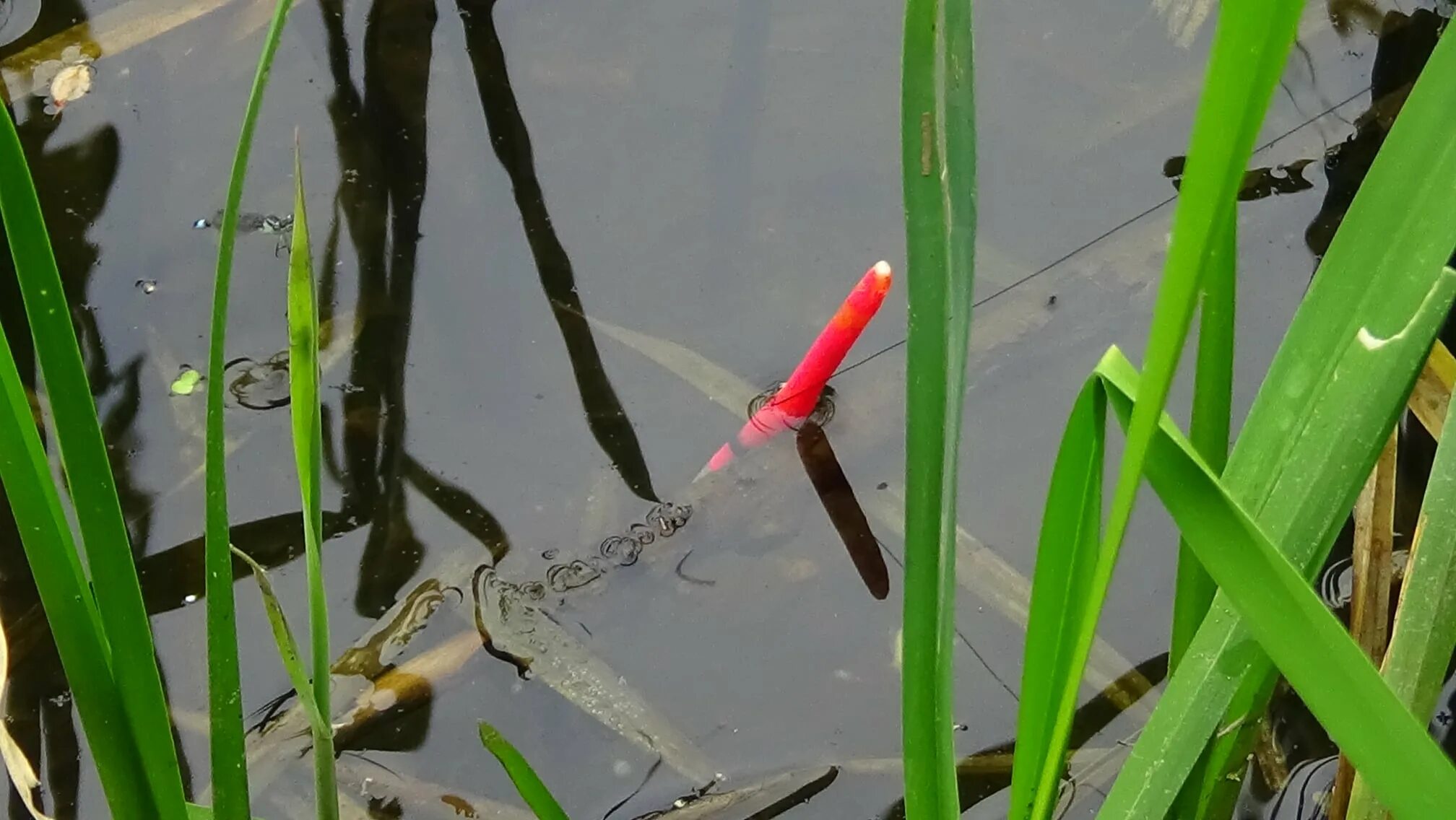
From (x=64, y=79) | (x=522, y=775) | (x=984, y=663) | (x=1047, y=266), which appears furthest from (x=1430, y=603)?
(x=64, y=79)

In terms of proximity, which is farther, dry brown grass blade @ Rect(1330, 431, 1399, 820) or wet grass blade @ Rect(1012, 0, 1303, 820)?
dry brown grass blade @ Rect(1330, 431, 1399, 820)

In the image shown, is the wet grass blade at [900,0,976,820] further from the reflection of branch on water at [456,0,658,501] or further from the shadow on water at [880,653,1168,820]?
the reflection of branch on water at [456,0,658,501]

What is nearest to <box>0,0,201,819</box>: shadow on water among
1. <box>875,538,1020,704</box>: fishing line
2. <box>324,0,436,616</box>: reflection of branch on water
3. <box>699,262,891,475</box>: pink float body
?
<box>324,0,436,616</box>: reflection of branch on water

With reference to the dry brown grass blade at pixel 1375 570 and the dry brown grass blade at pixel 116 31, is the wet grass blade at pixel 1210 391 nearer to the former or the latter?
the dry brown grass blade at pixel 1375 570

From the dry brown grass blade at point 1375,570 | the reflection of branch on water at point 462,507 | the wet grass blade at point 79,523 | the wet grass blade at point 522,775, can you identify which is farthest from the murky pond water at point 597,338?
the wet grass blade at point 79,523

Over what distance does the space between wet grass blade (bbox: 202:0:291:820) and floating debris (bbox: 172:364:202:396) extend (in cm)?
80

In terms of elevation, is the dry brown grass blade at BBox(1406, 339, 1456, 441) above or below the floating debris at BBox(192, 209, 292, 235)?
below

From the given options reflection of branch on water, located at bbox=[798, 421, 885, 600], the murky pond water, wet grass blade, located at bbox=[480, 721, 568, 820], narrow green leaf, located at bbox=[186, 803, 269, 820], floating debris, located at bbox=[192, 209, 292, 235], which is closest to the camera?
wet grass blade, located at bbox=[480, 721, 568, 820]

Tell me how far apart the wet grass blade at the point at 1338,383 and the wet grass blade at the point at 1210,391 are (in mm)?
64

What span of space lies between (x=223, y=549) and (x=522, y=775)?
9.0 inches

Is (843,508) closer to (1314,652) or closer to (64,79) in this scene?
(1314,652)

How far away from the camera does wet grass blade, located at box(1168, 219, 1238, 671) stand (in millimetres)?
645

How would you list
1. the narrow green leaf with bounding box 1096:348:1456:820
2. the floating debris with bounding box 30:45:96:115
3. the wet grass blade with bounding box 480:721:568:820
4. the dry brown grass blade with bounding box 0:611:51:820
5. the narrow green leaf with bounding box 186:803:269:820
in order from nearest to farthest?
the narrow green leaf with bounding box 1096:348:1456:820 < the wet grass blade with bounding box 480:721:568:820 < the narrow green leaf with bounding box 186:803:269:820 < the dry brown grass blade with bounding box 0:611:51:820 < the floating debris with bounding box 30:45:96:115

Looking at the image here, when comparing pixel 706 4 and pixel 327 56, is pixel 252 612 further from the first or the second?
pixel 706 4
